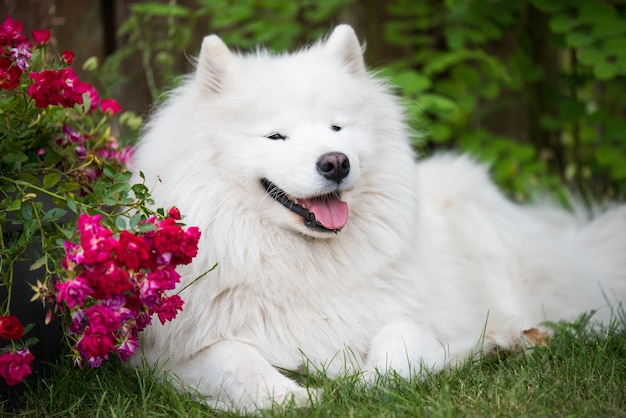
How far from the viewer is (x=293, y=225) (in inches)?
108

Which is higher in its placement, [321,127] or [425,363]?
[321,127]

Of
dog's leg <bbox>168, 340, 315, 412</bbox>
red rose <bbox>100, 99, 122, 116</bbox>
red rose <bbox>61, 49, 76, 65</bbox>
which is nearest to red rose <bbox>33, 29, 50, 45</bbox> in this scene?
red rose <bbox>61, 49, 76, 65</bbox>

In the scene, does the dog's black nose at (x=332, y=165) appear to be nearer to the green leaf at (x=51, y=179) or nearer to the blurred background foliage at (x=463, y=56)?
the green leaf at (x=51, y=179)

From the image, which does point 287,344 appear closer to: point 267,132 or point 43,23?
point 267,132

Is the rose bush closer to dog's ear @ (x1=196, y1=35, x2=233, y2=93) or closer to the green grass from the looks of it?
the green grass

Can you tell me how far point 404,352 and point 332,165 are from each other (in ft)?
2.44

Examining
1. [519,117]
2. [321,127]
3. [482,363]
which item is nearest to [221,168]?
[321,127]

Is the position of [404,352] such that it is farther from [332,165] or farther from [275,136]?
[275,136]

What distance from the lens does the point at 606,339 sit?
2.82 m

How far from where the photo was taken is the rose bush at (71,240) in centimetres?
219

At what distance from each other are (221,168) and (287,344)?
2.35 feet

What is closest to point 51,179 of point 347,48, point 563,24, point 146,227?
point 146,227

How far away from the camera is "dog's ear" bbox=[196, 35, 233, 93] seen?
2816 millimetres

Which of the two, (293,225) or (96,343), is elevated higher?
(293,225)
